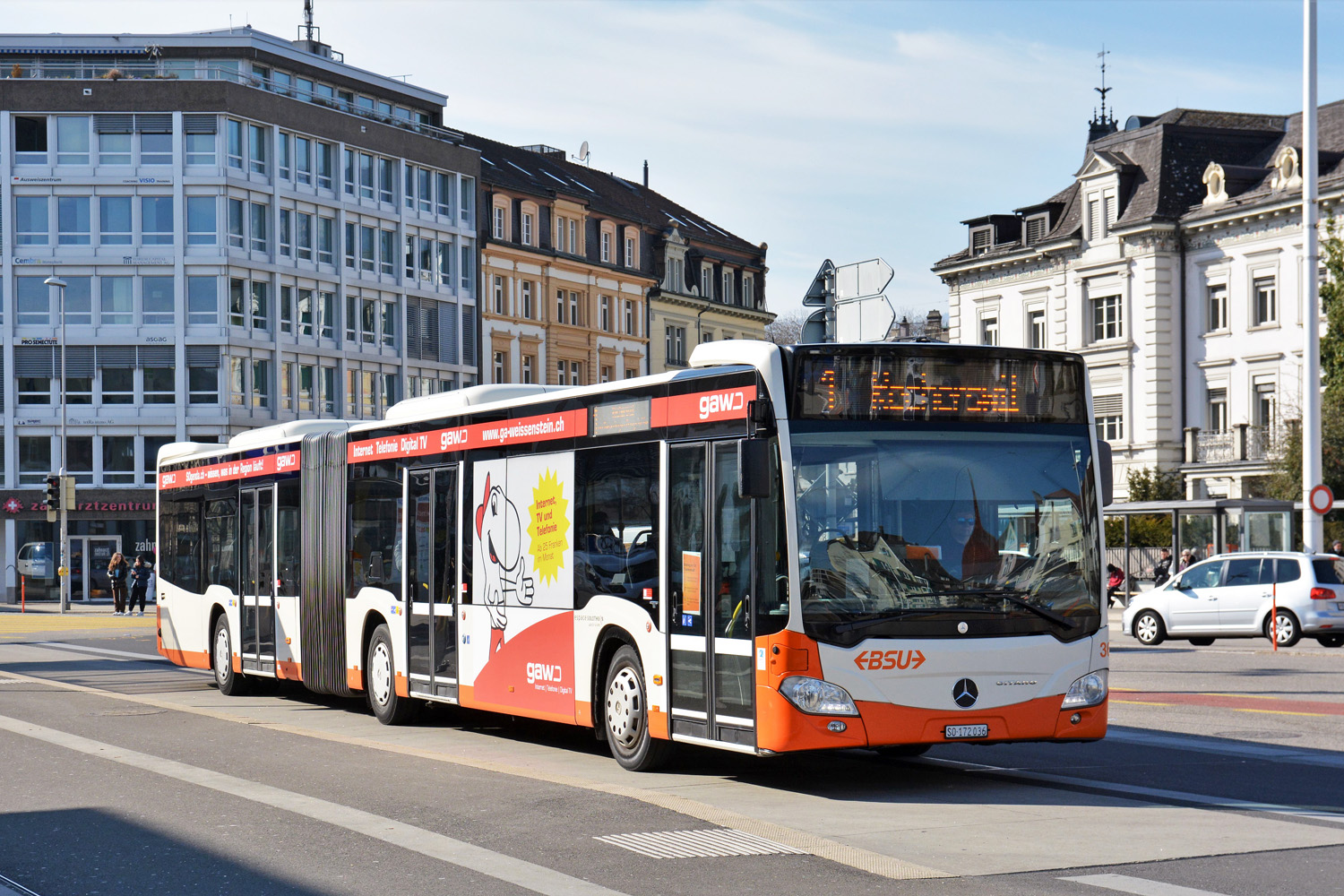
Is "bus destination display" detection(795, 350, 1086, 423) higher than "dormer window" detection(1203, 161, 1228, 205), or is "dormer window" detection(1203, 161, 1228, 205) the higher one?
"dormer window" detection(1203, 161, 1228, 205)

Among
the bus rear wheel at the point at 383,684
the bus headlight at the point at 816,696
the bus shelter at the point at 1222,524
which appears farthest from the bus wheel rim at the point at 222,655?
the bus shelter at the point at 1222,524

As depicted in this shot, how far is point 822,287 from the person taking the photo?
15727 mm

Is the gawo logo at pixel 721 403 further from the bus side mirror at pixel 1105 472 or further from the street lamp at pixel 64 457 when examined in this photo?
the street lamp at pixel 64 457

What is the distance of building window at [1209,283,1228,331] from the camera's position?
58.3 metres

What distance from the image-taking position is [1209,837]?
914 centimetres

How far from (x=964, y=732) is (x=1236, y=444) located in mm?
48960

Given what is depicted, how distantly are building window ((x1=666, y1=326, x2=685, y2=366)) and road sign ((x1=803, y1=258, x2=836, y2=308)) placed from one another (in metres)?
70.4

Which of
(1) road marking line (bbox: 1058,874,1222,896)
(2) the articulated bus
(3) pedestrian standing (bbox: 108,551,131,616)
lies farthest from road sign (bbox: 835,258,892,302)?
(3) pedestrian standing (bbox: 108,551,131,616)

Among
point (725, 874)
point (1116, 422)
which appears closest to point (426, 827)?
point (725, 874)

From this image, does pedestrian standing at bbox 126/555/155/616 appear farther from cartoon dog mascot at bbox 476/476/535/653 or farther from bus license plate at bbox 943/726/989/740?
bus license plate at bbox 943/726/989/740

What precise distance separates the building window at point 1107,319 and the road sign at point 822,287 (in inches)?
1897

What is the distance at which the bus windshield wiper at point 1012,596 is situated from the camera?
10.7 m

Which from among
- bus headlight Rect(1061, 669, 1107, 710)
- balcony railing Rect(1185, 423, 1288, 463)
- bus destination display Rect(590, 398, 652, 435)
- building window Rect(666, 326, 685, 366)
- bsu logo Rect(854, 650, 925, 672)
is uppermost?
building window Rect(666, 326, 685, 366)

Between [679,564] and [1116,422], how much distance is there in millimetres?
52891
